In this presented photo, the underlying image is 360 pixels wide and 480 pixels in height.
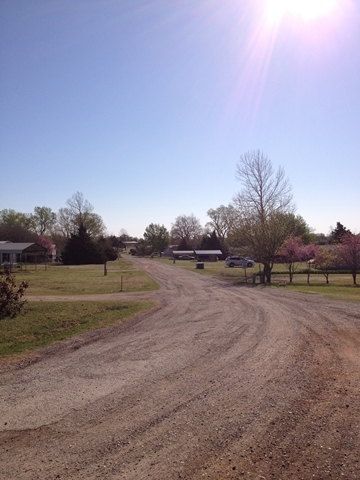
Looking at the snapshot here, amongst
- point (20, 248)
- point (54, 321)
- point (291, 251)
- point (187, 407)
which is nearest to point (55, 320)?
point (54, 321)

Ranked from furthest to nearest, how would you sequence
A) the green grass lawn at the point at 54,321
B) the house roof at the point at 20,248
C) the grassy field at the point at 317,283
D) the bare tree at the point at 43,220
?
the bare tree at the point at 43,220 < the house roof at the point at 20,248 < the grassy field at the point at 317,283 < the green grass lawn at the point at 54,321

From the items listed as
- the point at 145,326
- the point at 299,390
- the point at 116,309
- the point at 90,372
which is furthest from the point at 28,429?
the point at 116,309

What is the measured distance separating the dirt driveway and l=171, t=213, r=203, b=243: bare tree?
4605 inches

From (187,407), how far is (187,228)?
126 m

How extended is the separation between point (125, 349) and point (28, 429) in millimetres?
4587

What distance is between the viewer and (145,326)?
514 inches

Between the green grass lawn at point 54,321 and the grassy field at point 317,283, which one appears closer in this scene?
the green grass lawn at point 54,321

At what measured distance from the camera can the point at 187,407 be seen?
6.20 metres

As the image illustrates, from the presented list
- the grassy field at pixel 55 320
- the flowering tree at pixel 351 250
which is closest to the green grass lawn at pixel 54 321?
the grassy field at pixel 55 320

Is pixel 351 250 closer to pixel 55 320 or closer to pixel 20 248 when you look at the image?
pixel 55 320

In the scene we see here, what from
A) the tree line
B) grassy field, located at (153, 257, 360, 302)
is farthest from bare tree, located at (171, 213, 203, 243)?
grassy field, located at (153, 257, 360, 302)

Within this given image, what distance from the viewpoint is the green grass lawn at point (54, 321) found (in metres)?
11.5

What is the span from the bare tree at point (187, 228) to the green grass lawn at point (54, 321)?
11091 centimetres

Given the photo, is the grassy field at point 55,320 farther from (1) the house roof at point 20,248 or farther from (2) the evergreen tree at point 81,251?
(2) the evergreen tree at point 81,251
